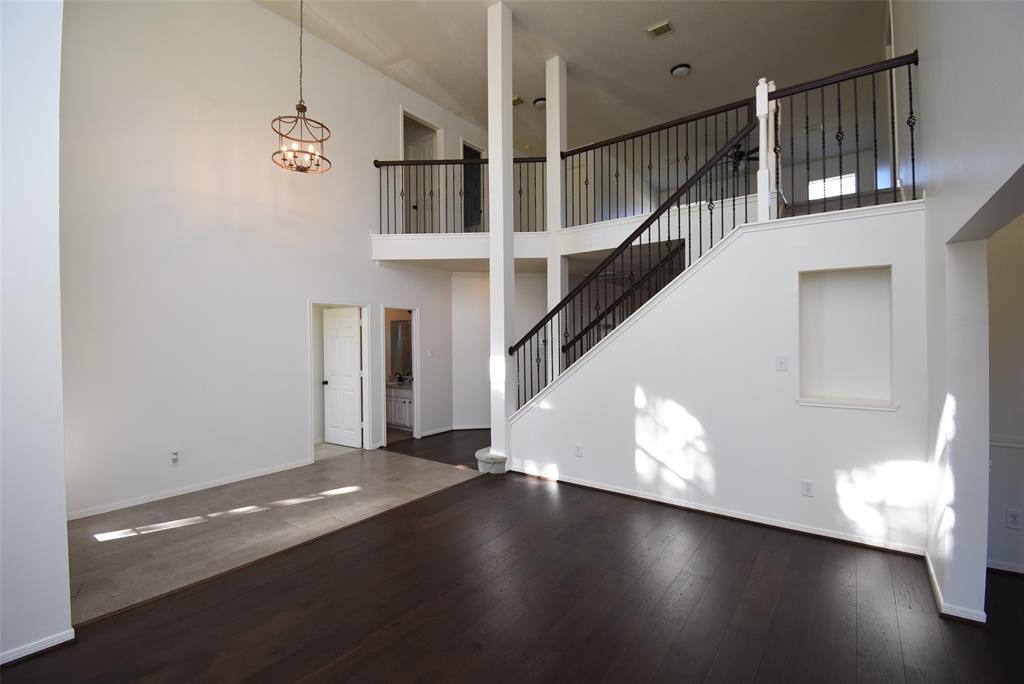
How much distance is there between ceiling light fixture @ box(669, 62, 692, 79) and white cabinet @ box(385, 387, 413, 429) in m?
6.28

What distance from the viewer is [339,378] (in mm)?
6672

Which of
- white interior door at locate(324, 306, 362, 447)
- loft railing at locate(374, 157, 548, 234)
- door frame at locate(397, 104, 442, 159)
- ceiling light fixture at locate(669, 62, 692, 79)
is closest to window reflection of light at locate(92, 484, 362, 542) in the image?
white interior door at locate(324, 306, 362, 447)

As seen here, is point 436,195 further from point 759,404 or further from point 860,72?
point 759,404

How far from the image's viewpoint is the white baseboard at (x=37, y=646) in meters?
2.19

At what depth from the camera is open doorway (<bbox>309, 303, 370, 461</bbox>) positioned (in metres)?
6.39

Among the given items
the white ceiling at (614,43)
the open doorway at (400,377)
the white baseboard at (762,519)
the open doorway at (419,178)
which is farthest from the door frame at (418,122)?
the white baseboard at (762,519)

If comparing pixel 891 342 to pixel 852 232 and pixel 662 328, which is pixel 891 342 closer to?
pixel 852 232

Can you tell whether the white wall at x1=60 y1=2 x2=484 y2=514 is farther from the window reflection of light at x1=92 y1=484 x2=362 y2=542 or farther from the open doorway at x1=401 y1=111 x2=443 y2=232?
the open doorway at x1=401 y1=111 x2=443 y2=232

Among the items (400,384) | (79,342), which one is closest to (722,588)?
(79,342)

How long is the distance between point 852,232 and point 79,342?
636 cm

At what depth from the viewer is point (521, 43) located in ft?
18.8

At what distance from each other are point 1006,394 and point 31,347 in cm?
578

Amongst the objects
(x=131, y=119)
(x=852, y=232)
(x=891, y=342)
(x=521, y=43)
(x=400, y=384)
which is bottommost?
(x=400, y=384)

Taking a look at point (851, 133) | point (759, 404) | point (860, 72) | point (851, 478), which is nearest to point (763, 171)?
point (860, 72)
